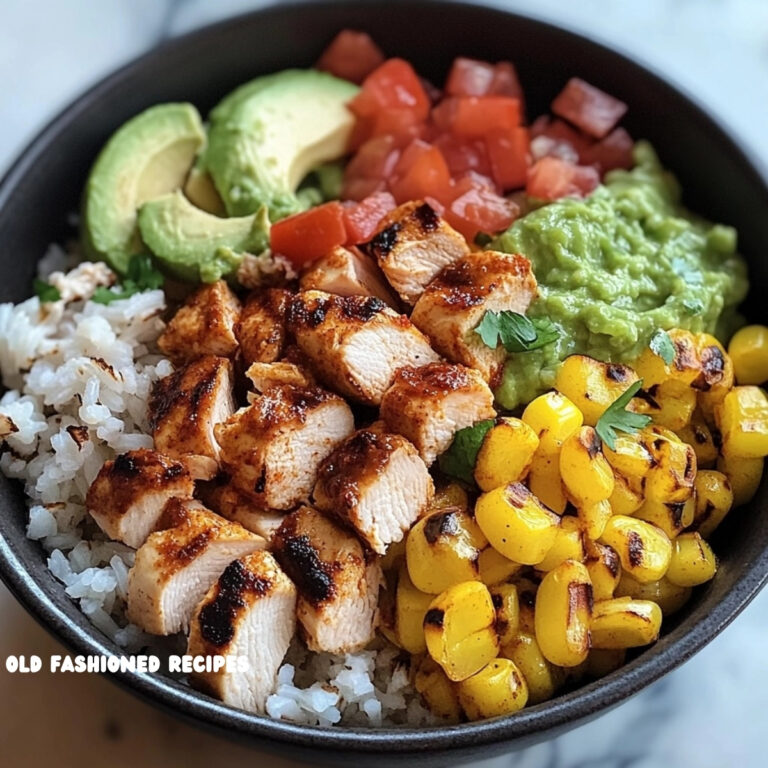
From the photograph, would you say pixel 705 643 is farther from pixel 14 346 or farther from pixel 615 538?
pixel 14 346

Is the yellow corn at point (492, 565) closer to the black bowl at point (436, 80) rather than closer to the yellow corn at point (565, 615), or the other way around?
the yellow corn at point (565, 615)

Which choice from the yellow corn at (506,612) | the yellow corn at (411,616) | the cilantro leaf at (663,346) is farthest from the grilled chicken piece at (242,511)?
the cilantro leaf at (663,346)

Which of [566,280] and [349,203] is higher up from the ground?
[566,280]

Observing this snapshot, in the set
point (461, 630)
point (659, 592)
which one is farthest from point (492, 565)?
point (659, 592)

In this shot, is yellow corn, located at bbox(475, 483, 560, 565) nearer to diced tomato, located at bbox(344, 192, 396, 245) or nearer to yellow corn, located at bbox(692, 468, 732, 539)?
yellow corn, located at bbox(692, 468, 732, 539)

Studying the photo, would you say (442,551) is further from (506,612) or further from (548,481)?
(548,481)

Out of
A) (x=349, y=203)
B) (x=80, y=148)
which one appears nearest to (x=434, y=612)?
(x=349, y=203)
